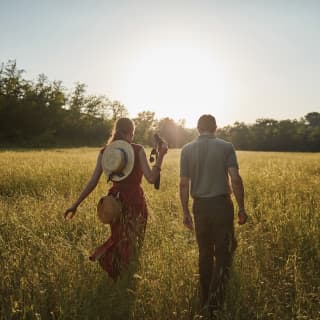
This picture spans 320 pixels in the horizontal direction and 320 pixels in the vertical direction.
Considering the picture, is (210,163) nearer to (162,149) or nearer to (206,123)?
(206,123)

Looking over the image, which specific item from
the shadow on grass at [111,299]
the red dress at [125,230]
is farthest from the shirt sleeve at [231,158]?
the shadow on grass at [111,299]

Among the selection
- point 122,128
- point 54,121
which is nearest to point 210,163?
point 122,128

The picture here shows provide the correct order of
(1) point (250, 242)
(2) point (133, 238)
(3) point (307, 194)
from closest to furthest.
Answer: (2) point (133, 238) → (1) point (250, 242) → (3) point (307, 194)

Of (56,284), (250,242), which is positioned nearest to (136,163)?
(56,284)

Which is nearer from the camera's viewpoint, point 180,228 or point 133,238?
point 133,238

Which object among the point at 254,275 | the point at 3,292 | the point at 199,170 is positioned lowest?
the point at 3,292

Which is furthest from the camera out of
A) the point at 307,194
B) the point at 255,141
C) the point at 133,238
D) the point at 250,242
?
the point at 255,141

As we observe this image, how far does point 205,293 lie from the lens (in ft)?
12.0

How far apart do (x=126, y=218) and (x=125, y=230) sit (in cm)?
15

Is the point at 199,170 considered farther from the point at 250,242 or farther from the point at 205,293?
the point at 250,242

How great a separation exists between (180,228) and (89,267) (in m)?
2.14

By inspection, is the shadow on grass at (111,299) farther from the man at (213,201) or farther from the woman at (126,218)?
the man at (213,201)

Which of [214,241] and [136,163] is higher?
[136,163]

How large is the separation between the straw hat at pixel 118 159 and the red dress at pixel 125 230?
75 mm
